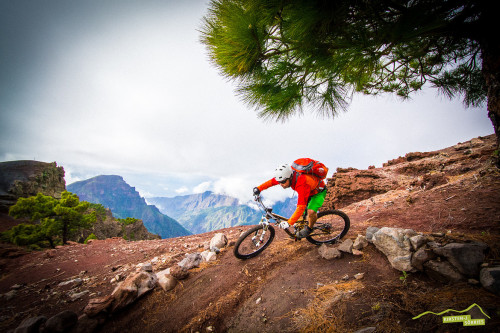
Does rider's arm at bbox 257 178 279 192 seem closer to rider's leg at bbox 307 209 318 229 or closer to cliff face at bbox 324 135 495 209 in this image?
rider's leg at bbox 307 209 318 229

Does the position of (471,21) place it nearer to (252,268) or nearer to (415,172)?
(252,268)

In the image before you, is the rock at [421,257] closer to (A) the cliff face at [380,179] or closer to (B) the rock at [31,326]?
(B) the rock at [31,326]

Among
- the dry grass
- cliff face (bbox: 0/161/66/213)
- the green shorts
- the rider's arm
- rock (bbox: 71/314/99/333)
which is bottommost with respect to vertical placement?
the dry grass

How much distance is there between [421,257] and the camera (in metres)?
2.27

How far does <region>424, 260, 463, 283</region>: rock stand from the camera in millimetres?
2004

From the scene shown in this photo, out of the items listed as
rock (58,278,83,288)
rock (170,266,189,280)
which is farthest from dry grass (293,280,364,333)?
rock (58,278,83,288)

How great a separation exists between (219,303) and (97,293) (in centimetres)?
277

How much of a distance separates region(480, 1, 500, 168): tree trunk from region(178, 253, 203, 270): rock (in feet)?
22.6

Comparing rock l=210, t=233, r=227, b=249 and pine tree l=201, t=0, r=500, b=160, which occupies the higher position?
pine tree l=201, t=0, r=500, b=160

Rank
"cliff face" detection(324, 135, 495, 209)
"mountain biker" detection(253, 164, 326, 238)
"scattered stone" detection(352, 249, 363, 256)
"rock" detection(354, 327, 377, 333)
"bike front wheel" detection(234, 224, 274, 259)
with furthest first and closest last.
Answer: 1. "cliff face" detection(324, 135, 495, 209)
2. "bike front wheel" detection(234, 224, 274, 259)
3. "mountain biker" detection(253, 164, 326, 238)
4. "scattered stone" detection(352, 249, 363, 256)
5. "rock" detection(354, 327, 377, 333)

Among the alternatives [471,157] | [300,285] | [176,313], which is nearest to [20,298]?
[176,313]

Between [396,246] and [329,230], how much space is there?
4.79 ft

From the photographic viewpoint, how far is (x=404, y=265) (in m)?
2.36

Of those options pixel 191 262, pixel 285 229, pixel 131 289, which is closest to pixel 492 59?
pixel 285 229
